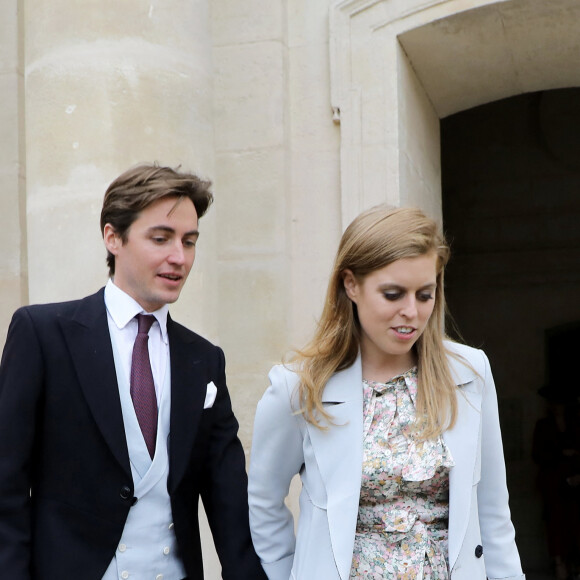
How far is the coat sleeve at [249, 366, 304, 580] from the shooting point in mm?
2742

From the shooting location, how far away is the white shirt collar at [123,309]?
2.82 m

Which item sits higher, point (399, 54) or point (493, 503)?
point (399, 54)

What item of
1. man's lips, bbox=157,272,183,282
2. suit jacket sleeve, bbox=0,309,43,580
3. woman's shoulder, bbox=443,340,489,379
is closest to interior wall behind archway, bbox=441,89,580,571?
woman's shoulder, bbox=443,340,489,379

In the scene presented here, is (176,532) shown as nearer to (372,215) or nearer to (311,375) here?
(311,375)

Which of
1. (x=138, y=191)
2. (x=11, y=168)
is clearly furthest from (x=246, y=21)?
(x=138, y=191)

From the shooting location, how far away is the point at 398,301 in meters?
2.56

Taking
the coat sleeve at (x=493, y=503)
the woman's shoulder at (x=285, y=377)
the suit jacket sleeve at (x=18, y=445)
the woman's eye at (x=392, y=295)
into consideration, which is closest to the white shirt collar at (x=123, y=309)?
the suit jacket sleeve at (x=18, y=445)

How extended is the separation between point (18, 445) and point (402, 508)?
38.5 inches

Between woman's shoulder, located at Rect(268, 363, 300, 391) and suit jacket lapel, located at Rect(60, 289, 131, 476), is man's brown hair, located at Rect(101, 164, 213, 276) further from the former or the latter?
woman's shoulder, located at Rect(268, 363, 300, 391)

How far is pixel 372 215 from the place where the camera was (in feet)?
8.63

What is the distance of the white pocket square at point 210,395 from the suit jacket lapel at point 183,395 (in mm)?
32

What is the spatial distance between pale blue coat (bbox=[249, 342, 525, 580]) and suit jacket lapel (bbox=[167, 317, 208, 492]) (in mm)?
185

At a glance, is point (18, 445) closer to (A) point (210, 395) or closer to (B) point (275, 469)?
(A) point (210, 395)

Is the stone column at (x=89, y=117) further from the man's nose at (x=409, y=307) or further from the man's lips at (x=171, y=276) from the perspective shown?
the man's nose at (x=409, y=307)
